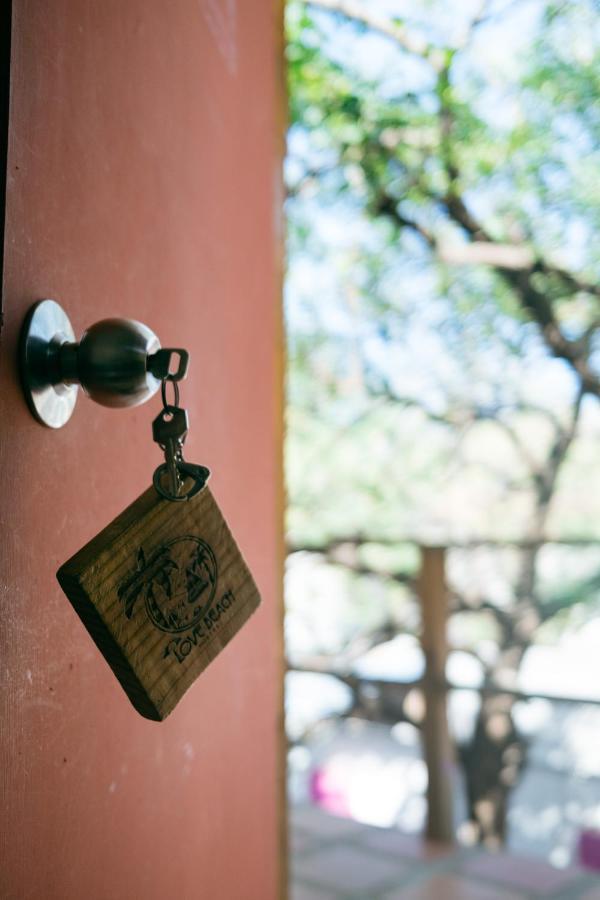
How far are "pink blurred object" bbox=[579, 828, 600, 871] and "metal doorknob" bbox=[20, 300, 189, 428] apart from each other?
336 cm

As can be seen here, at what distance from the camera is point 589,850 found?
3.34 metres

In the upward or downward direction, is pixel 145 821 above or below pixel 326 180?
below

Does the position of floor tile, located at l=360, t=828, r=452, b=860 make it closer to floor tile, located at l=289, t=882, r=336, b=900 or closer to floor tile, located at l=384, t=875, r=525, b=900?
floor tile, located at l=384, t=875, r=525, b=900

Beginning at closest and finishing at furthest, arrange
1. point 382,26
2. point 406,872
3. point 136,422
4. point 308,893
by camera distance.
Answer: point 136,422
point 308,893
point 406,872
point 382,26

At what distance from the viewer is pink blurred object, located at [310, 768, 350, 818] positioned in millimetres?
4375

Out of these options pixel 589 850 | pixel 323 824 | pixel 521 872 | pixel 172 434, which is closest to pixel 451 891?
pixel 521 872

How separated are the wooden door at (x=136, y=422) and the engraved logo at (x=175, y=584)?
71mm

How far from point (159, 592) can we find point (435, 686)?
2694 millimetres

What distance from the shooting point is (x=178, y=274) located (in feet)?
2.42

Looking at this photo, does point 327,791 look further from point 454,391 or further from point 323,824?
point 454,391

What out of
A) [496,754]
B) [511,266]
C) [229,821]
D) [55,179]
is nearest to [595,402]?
[511,266]

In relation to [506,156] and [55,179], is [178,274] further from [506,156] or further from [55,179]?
[506,156]

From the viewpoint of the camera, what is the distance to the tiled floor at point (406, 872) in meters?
2.35

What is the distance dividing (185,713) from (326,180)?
4185mm
